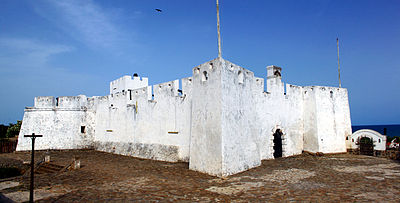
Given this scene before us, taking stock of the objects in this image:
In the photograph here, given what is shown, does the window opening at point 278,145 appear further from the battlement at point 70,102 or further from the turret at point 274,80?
the battlement at point 70,102

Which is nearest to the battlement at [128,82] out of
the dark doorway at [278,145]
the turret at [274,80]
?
the turret at [274,80]

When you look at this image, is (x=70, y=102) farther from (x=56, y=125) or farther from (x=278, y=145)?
(x=278, y=145)

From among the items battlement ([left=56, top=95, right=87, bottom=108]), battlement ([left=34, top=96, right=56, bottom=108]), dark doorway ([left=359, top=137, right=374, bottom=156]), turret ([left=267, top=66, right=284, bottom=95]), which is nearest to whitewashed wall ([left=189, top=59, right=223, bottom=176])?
turret ([left=267, top=66, right=284, bottom=95])

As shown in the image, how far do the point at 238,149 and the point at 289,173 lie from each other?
2381 millimetres

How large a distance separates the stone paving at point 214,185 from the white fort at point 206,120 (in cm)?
148

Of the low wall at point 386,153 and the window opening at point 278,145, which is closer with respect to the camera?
the low wall at point 386,153

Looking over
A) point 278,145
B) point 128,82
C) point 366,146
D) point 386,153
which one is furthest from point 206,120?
point 386,153

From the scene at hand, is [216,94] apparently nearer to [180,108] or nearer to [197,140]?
[197,140]

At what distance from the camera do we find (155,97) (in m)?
16.0

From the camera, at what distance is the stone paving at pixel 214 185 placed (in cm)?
715

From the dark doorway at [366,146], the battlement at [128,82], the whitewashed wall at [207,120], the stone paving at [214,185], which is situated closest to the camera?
the stone paving at [214,185]

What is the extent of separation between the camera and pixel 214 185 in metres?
8.66

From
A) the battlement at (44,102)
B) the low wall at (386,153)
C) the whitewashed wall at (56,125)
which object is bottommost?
the low wall at (386,153)

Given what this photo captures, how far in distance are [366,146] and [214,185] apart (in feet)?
45.3
